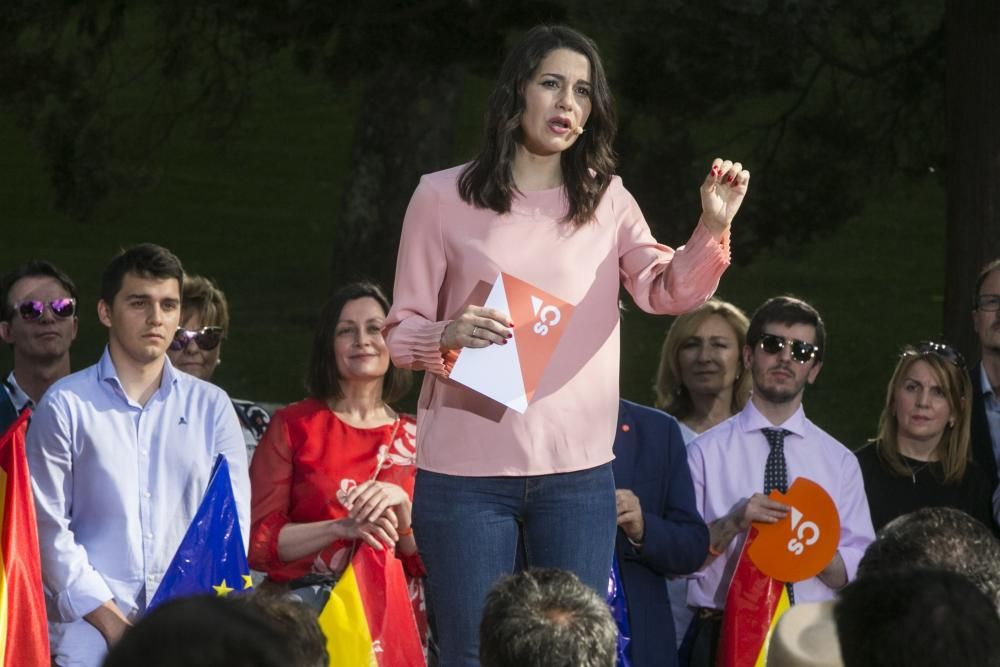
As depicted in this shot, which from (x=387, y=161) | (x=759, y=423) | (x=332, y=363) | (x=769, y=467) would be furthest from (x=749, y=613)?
(x=387, y=161)

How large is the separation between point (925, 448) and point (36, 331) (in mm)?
2944

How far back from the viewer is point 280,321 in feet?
59.3

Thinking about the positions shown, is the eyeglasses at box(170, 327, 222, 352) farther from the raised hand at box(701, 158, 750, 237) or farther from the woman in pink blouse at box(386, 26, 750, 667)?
the raised hand at box(701, 158, 750, 237)

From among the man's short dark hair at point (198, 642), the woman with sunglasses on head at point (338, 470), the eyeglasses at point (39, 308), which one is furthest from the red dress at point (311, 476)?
the man's short dark hair at point (198, 642)

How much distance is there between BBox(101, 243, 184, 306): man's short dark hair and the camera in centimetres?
494

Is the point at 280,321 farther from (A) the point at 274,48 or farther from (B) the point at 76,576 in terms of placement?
(B) the point at 76,576

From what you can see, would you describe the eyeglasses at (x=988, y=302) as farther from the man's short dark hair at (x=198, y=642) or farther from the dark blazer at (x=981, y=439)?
the man's short dark hair at (x=198, y=642)

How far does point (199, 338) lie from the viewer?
6289 millimetres

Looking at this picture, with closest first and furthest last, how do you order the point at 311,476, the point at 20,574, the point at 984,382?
the point at 20,574 → the point at 311,476 → the point at 984,382

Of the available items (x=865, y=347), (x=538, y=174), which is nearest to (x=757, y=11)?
(x=538, y=174)

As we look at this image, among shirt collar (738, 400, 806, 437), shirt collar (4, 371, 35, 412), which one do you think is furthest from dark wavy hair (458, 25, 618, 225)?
shirt collar (4, 371, 35, 412)

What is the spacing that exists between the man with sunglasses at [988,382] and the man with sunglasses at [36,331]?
3.04 meters

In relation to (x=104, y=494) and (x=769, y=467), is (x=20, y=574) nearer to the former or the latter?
(x=104, y=494)

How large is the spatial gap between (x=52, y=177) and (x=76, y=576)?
7.32 metres
